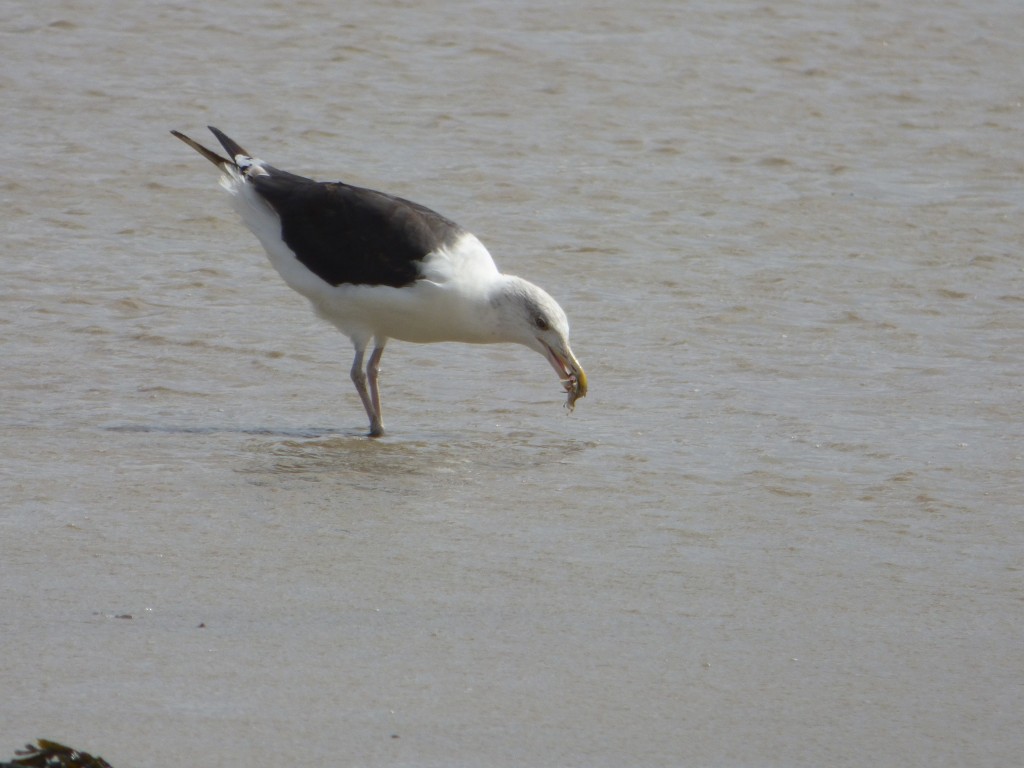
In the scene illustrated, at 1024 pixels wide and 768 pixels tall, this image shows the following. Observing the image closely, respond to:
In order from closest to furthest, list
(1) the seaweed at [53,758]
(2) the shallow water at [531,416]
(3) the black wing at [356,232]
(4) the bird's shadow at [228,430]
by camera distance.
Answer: (1) the seaweed at [53,758], (2) the shallow water at [531,416], (4) the bird's shadow at [228,430], (3) the black wing at [356,232]

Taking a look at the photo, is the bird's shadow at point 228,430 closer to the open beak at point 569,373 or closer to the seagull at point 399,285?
the seagull at point 399,285

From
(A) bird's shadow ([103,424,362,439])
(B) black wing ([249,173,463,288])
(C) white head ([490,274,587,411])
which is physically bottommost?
(A) bird's shadow ([103,424,362,439])

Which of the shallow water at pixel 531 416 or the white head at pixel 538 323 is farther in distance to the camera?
the white head at pixel 538 323

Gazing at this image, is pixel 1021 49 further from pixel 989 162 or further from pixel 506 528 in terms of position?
pixel 506 528

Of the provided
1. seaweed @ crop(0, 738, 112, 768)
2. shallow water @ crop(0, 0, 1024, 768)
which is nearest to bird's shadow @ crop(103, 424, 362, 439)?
shallow water @ crop(0, 0, 1024, 768)

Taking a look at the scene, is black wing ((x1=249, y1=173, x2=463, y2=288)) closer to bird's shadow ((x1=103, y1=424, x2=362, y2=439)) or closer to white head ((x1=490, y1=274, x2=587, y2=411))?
white head ((x1=490, y1=274, x2=587, y2=411))

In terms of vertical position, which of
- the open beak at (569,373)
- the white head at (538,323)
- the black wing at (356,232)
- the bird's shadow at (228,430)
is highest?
the black wing at (356,232)

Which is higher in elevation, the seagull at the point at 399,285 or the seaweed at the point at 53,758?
the seaweed at the point at 53,758

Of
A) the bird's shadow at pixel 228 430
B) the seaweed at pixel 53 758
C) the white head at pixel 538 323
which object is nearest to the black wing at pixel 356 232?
the white head at pixel 538 323

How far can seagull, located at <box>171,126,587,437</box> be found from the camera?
22.0 ft

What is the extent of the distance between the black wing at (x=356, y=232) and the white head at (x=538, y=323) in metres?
0.34

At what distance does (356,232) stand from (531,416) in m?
1.03

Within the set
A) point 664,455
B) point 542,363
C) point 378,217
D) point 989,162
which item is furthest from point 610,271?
point 989,162

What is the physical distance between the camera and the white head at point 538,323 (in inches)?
263
